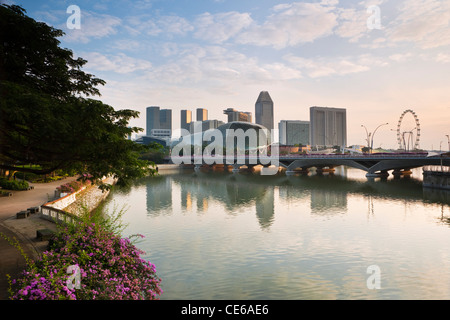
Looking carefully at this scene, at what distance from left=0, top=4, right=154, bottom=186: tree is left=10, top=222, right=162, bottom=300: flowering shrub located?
317 centimetres

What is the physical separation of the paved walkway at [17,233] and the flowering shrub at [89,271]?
120cm

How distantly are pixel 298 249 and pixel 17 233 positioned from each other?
19360mm

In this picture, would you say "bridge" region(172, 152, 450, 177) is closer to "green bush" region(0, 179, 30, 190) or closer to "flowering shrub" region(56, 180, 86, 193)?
"flowering shrub" region(56, 180, 86, 193)

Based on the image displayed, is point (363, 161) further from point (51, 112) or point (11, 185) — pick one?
point (51, 112)

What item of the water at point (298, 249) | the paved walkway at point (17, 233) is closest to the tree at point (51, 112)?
the paved walkway at point (17, 233)

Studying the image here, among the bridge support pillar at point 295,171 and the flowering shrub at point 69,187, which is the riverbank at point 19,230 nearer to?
the flowering shrub at point 69,187

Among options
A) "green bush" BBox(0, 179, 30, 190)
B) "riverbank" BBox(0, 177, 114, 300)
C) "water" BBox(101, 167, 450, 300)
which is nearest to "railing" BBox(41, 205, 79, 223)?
"riverbank" BBox(0, 177, 114, 300)

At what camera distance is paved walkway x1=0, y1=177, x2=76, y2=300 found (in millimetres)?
13617

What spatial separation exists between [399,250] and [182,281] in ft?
54.8

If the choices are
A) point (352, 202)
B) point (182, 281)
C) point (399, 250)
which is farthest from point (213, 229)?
point (352, 202)

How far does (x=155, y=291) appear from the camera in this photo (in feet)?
46.1

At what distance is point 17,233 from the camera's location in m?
20.2

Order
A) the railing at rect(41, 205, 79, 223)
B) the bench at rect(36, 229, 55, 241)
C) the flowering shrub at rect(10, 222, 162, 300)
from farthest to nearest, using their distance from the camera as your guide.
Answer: the railing at rect(41, 205, 79, 223) → the bench at rect(36, 229, 55, 241) → the flowering shrub at rect(10, 222, 162, 300)
